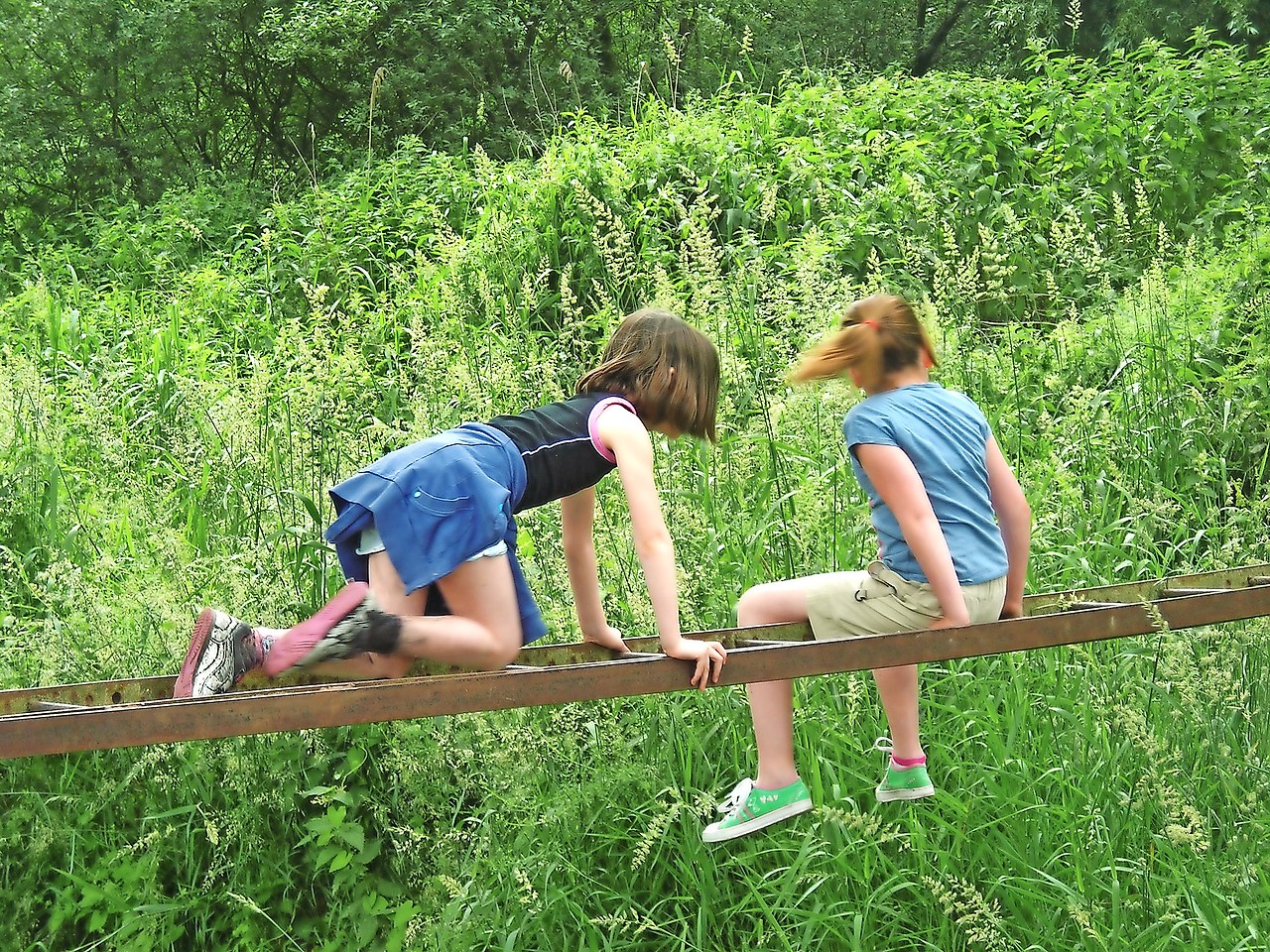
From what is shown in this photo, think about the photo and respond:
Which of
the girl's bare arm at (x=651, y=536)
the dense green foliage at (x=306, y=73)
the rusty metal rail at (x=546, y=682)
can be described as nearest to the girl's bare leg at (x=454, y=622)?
the rusty metal rail at (x=546, y=682)

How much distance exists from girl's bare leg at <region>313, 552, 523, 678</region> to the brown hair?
53cm

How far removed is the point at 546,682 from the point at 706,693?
1110 millimetres

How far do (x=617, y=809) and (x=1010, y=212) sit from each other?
4.05 meters

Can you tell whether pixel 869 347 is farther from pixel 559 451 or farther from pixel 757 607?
pixel 559 451

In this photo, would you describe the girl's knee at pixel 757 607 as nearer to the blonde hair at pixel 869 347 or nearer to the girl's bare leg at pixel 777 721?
the girl's bare leg at pixel 777 721

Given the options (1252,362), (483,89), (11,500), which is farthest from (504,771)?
(483,89)

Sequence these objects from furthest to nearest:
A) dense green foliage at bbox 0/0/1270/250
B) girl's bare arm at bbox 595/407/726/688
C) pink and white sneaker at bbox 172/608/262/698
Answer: dense green foliage at bbox 0/0/1270/250
pink and white sneaker at bbox 172/608/262/698
girl's bare arm at bbox 595/407/726/688

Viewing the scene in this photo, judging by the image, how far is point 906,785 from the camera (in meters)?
2.96

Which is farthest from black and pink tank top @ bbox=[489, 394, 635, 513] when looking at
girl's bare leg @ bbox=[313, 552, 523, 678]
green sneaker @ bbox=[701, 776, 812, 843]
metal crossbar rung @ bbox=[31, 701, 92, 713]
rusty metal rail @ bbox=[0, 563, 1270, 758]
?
metal crossbar rung @ bbox=[31, 701, 92, 713]

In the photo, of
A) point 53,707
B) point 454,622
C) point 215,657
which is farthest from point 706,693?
point 53,707

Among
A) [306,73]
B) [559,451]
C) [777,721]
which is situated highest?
[306,73]

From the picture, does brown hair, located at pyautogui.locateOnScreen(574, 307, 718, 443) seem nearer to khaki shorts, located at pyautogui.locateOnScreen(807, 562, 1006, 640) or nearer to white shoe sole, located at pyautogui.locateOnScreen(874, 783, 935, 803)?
khaki shorts, located at pyautogui.locateOnScreen(807, 562, 1006, 640)

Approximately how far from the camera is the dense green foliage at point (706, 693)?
120 inches

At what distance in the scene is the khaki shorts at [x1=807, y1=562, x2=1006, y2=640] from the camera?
2883mm
